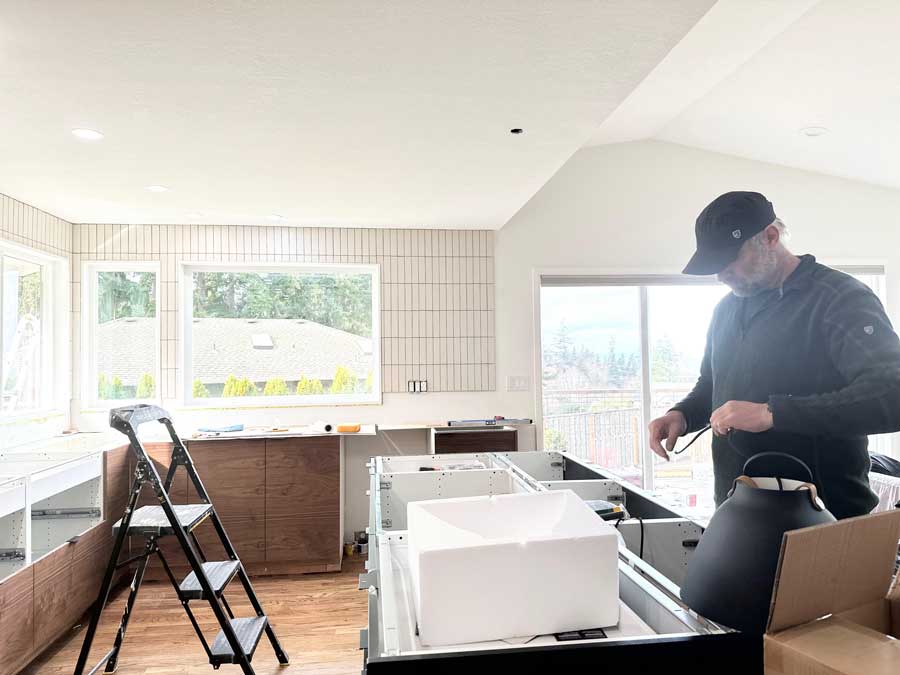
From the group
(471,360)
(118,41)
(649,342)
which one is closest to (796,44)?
(649,342)

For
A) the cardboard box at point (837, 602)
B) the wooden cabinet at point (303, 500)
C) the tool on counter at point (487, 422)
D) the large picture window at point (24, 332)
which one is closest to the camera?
the cardboard box at point (837, 602)

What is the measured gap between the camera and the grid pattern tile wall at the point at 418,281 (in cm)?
426

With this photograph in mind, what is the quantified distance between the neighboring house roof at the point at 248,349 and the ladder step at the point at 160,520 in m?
1.61

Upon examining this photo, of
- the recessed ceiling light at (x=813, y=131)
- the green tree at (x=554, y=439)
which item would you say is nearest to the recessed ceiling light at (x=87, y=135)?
the green tree at (x=554, y=439)

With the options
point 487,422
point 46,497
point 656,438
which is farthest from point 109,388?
point 656,438

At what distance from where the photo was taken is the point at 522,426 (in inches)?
172

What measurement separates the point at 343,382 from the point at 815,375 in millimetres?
3526

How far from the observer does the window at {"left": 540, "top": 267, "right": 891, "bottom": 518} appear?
457 cm

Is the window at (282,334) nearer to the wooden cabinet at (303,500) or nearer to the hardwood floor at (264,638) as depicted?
the wooden cabinet at (303,500)

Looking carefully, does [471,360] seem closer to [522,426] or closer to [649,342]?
[522,426]

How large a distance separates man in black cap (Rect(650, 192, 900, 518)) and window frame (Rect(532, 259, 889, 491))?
115 inches

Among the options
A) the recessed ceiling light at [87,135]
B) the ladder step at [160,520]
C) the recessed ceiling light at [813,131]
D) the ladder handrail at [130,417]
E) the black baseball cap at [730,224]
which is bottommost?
the ladder step at [160,520]

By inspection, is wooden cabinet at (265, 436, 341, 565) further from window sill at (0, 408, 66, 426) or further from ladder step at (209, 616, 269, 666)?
window sill at (0, 408, 66, 426)

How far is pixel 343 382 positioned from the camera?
441 centimetres
